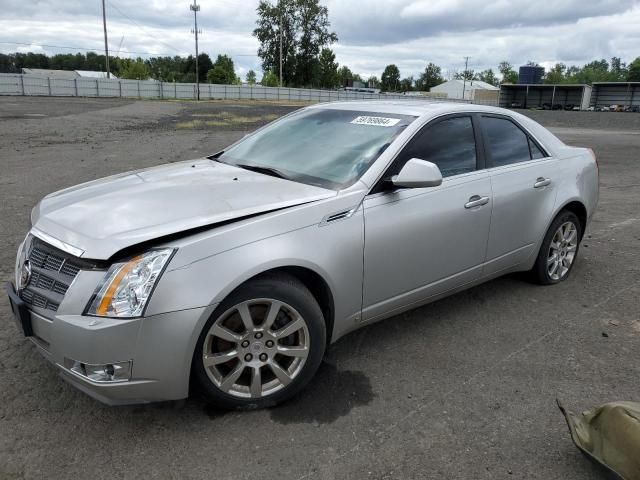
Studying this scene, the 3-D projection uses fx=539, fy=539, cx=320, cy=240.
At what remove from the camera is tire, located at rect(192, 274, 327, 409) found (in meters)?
2.67

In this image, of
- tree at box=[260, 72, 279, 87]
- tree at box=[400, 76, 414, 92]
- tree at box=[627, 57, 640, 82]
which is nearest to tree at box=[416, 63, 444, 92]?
tree at box=[400, 76, 414, 92]

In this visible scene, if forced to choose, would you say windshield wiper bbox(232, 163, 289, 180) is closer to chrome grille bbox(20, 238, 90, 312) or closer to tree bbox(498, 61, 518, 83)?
chrome grille bbox(20, 238, 90, 312)

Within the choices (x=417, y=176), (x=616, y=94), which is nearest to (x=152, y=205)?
(x=417, y=176)

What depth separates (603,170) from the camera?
498 inches

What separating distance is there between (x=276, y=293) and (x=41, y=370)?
1.56 m

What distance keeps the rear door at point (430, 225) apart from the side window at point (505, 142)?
0.59 feet

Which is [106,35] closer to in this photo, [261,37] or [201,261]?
[261,37]

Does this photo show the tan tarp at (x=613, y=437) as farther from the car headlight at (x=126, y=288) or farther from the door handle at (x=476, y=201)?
the car headlight at (x=126, y=288)

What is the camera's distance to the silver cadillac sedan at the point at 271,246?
8.13ft

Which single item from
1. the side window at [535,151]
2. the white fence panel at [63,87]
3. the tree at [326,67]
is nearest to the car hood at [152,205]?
the side window at [535,151]

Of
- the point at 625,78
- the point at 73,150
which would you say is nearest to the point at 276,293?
the point at 73,150

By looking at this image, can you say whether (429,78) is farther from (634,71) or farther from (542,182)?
(542,182)

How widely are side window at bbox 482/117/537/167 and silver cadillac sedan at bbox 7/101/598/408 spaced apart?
0.02m

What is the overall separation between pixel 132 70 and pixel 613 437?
312 ft
